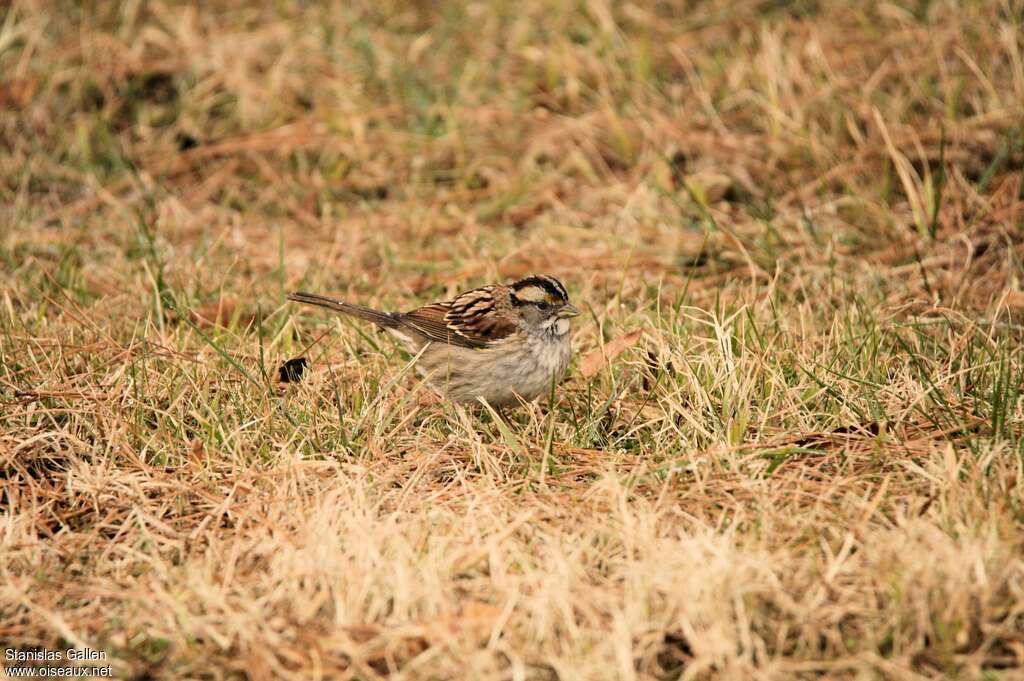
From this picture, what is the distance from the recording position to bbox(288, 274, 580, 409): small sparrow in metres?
4.80

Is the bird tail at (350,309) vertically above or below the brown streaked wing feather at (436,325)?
above

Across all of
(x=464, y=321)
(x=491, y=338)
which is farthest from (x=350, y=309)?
(x=491, y=338)

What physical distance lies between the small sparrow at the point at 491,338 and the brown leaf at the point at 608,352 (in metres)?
0.13

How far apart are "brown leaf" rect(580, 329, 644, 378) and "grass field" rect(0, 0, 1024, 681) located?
0.02 m

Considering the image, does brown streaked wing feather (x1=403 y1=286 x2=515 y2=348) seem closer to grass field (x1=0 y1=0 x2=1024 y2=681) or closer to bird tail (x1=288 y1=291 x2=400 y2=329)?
bird tail (x1=288 y1=291 x2=400 y2=329)

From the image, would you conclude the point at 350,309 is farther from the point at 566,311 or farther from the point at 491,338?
the point at 566,311

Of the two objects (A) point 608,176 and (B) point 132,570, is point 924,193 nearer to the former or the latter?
(A) point 608,176

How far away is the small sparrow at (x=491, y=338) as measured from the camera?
4.80m

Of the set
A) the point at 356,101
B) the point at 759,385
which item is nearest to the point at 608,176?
the point at 356,101

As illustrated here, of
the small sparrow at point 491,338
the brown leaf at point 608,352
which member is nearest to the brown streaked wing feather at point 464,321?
the small sparrow at point 491,338

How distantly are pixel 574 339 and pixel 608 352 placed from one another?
1.63ft

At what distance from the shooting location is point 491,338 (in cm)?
492

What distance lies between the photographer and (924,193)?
6.45 metres

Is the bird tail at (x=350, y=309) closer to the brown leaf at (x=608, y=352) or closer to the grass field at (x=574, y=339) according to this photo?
the grass field at (x=574, y=339)
